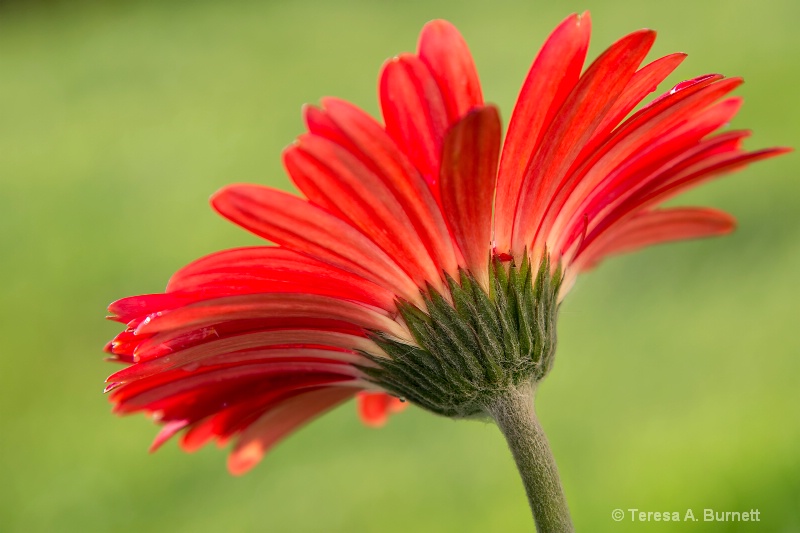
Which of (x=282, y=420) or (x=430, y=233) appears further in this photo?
(x=282, y=420)

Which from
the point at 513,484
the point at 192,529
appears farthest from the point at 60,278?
the point at 513,484

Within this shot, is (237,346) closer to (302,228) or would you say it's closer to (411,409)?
(302,228)

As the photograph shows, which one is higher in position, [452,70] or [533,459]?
[452,70]

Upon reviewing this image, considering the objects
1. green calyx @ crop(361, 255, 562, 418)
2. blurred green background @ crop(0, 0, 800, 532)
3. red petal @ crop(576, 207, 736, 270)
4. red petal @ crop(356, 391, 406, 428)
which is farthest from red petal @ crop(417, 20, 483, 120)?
blurred green background @ crop(0, 0, 800, 532)

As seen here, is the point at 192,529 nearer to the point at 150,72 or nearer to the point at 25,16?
the point at 150,72

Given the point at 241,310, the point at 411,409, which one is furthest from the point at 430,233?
the point at 411,409

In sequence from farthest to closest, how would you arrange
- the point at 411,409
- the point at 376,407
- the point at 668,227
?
1. the point at 411,409
2. the point at 376,407
3. the point at 668,227

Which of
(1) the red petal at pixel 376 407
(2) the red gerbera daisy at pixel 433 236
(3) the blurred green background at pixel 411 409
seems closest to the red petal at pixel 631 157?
(2) the red gerbera daisy at pixel 433 236

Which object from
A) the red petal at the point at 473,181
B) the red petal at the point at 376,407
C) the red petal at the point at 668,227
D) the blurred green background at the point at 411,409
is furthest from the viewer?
the blurred green background at the point at 411,409

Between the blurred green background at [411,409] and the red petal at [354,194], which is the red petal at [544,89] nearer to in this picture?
the red petal at [354,194]
